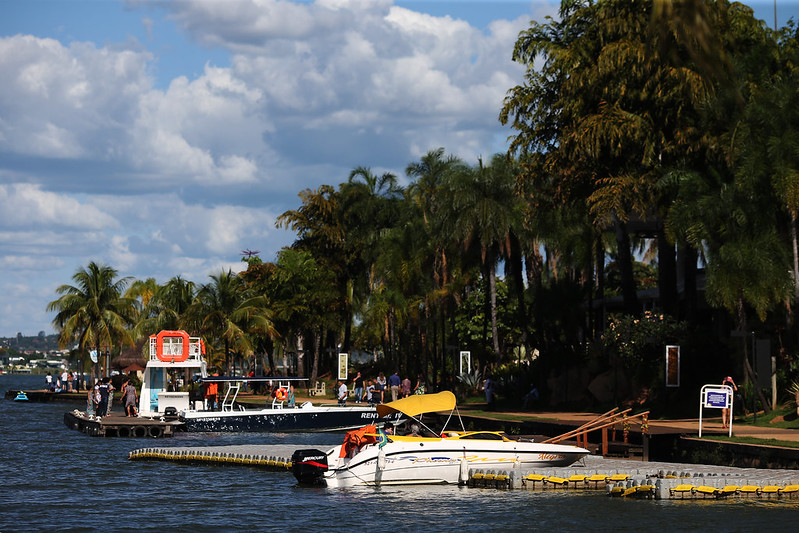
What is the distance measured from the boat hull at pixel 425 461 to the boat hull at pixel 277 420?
649 inches

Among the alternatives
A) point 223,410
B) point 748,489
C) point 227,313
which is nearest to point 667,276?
point 223,410

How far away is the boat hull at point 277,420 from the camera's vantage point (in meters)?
40.7

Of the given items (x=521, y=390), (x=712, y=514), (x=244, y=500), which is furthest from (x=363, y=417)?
(x=712, y=514)

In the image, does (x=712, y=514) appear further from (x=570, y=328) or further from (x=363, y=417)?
(x=570, y=328)

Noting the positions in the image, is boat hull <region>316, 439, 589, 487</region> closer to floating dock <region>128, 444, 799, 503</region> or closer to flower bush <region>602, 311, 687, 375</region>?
floating dock <region>128, 444, 799, 503</region>

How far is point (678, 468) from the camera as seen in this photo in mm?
24406

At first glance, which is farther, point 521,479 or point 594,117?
point 594,117

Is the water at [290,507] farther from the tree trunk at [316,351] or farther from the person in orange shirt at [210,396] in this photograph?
the tree trunk at [316,351]

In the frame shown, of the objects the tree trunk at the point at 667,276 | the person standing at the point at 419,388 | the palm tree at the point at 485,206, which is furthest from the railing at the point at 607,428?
the palm tree at the point at 485,206

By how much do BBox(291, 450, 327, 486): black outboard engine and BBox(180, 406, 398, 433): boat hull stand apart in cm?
1596

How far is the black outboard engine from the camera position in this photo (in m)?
24.4

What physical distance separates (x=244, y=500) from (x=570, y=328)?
3829 cm

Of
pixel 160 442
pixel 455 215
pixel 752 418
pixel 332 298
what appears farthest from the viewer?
pixel 332 298

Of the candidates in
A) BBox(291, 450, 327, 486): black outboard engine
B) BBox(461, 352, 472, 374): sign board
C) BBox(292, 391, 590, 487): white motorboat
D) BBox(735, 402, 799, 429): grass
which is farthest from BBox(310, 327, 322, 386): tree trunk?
BBox(292, 391, 590, 487): white motorboat
